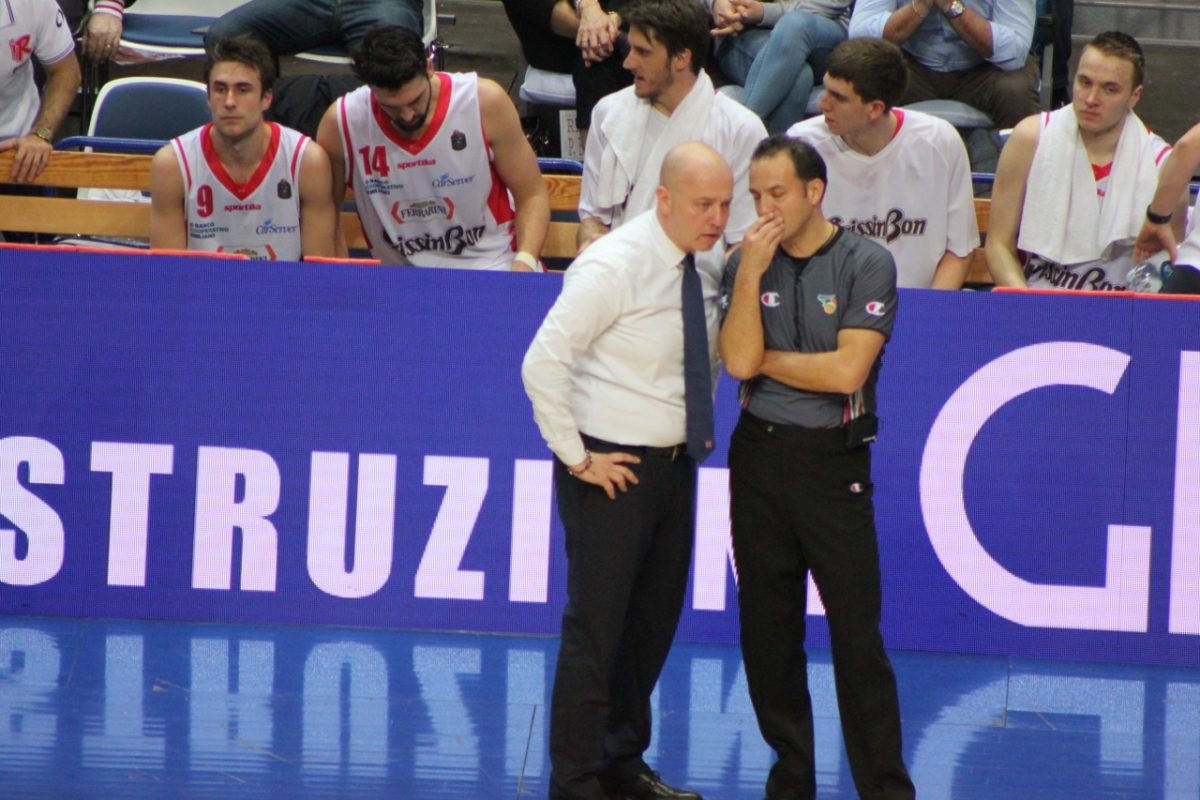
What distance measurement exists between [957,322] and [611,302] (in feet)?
6.03

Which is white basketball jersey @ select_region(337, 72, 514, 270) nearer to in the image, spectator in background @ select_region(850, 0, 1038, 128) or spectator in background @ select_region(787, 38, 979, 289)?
spectator in background @ select_region(787, 38, 979, 289)

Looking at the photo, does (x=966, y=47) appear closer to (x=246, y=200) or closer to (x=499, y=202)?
(x=499, y=202)

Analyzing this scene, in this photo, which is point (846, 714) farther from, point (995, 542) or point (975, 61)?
point (975, 61)

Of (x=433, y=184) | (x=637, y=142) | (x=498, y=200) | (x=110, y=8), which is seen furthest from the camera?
(x=110, y=8)

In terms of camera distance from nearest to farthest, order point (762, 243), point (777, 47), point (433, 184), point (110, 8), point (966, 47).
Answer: point (762, 243)
point (433, 184)
point (777, 47)
point (966, 47)
point (110, 8)

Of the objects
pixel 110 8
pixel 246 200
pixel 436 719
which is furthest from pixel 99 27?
pixel 436 719

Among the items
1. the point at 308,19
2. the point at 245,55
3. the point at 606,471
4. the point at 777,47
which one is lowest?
the point at 606,471

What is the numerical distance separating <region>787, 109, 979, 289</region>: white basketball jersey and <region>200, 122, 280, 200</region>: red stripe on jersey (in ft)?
6.62

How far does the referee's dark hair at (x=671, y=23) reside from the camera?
603 cm

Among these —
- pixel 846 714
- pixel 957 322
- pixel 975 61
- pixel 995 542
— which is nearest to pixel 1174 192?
pixel 957 322

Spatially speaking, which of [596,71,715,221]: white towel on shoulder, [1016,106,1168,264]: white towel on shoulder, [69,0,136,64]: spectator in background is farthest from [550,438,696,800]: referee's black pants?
[69,0,136,64]: spectator in background

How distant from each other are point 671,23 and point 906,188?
1122 millimetres

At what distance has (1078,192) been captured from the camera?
642 centimetres

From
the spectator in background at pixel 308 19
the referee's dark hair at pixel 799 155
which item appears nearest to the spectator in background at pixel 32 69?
the spectator in background at pixel 308 19
